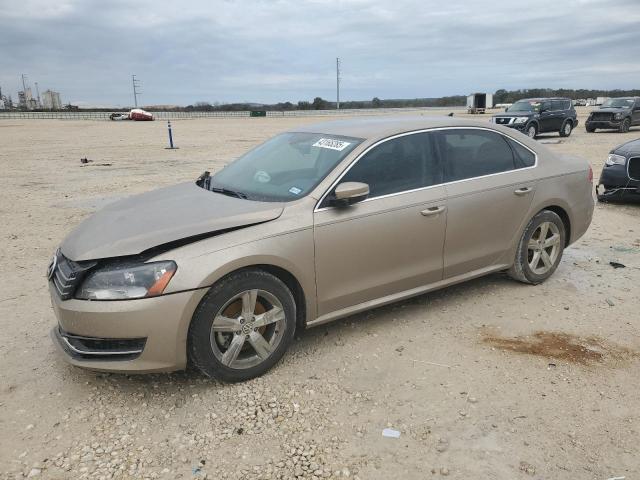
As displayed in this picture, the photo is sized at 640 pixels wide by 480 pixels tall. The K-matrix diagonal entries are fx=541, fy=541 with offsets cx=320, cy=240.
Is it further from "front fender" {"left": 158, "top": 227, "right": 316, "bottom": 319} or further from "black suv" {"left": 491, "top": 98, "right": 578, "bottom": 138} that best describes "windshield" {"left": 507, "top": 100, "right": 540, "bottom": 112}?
"front fender" {"left": 158, "top": 227, "right": 316, "bottom": 319}

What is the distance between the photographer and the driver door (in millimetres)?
3746

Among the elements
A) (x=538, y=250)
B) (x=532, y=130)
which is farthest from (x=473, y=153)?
(x=532, y=130)

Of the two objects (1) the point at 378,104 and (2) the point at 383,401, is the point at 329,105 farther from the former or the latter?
(2) the point at 383,401

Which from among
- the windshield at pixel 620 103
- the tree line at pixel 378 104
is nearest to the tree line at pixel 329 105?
the tree line at pixel 378 104

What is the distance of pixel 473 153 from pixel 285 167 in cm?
164

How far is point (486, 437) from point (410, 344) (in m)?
1.16

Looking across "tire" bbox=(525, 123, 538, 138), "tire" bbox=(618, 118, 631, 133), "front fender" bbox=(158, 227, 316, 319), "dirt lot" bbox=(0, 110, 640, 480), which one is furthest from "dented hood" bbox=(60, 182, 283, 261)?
"tire" bbox=(618, 118, 631, 133)

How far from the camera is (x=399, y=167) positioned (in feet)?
13.8

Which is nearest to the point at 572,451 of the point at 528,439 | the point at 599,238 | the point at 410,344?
the point at 528,439

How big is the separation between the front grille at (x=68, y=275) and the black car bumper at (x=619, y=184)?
320 inches

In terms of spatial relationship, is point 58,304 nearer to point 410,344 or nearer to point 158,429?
point 158,429

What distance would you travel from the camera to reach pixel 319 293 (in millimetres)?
3732

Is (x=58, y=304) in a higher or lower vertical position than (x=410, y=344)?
higher

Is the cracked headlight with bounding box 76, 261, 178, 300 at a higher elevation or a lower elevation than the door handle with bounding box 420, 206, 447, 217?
lower
